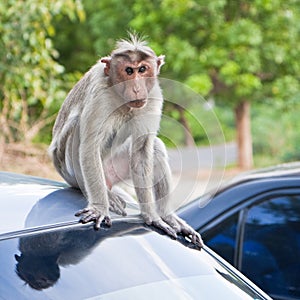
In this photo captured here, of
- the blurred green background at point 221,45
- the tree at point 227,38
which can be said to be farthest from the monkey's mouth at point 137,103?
the tree at point 227,38

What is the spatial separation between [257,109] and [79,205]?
20504 mm

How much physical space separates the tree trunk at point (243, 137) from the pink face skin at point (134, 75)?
50.3ft

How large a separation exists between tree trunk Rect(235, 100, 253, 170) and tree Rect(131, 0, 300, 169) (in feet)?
5.23

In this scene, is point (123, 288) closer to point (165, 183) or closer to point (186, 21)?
point (165, 183)

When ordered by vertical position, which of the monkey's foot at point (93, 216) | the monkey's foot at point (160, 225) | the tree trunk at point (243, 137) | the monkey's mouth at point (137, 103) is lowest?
the monkey's foot at point (160, 225)

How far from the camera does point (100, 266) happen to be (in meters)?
2.43

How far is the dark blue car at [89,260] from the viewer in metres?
2.30

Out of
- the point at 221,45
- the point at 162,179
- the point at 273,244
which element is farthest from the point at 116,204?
the point at 221,45

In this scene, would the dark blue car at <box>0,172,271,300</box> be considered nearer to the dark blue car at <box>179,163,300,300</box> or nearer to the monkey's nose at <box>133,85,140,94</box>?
the monkey's nose at <box>133,85,140,94</box>

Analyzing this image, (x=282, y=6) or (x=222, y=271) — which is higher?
(x=282, y=6)

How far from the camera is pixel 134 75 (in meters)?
3.39

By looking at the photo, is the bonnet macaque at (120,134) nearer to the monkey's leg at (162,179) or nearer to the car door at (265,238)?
the monkey's leg at (162,179)

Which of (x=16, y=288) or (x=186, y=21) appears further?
(x=186, y=21)

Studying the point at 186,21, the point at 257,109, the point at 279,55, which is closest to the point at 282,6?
the point at 279,55
